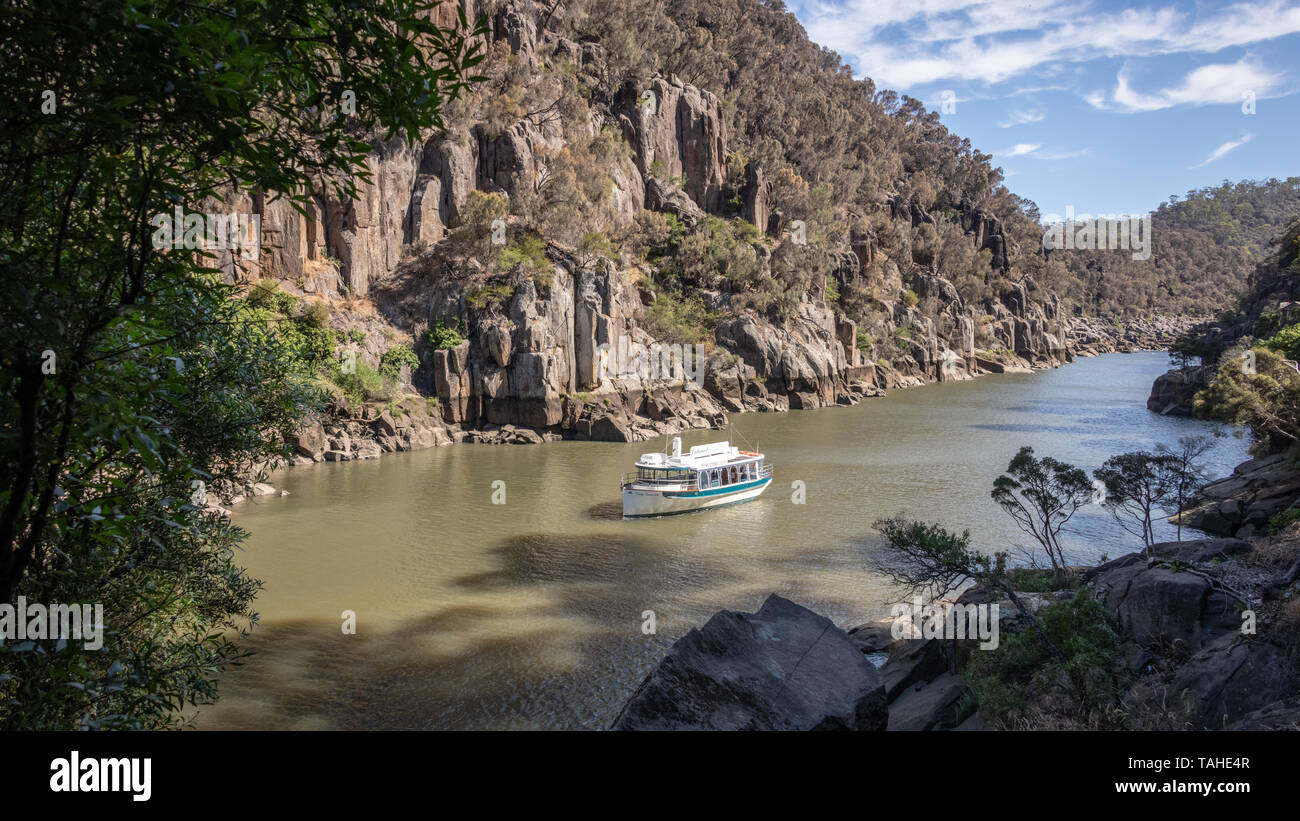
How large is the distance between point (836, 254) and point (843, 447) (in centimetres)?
4531

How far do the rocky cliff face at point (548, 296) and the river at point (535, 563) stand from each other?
4.37 m

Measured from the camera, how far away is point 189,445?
25.1 feet

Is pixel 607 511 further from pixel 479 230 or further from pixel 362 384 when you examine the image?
pixel 479 230

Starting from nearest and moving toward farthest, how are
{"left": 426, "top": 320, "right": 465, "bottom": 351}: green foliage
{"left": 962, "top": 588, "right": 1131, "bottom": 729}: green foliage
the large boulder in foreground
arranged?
the large boulder in foreground → {"left": 962, "top": 588, "right": 1131, "bottom": 729}: green foliage → {"left": 426, "top": 320, "right": 465, "bottom": 351}: green foliage

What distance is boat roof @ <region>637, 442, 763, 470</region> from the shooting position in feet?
102

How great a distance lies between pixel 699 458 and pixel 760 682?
24.2 m

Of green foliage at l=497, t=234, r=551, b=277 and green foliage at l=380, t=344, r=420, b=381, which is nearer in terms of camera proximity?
green foliage at l=380, t=344, r=420, b=381

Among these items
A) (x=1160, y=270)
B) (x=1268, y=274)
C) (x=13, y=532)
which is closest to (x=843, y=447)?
(x=13, y=532)

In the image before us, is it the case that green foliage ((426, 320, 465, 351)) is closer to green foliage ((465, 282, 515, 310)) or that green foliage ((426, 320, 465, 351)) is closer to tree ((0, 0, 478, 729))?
green foliage ((465, 282, 515, 310))

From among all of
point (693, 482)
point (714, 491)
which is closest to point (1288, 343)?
point (714, 491)

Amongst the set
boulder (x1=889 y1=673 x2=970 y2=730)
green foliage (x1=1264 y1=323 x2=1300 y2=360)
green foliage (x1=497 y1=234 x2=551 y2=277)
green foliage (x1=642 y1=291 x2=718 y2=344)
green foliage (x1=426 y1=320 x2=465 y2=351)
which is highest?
green foliage (x1=497 y1=234 x2=551 y2=277)

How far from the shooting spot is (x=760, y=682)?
8531 mm

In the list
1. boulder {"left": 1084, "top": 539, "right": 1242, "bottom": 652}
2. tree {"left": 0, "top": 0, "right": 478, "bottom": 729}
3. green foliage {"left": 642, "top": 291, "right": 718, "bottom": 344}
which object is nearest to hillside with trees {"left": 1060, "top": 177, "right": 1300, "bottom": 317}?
green foliage {"left": 642, "top": 291, "right": 718, "bottom": 344}

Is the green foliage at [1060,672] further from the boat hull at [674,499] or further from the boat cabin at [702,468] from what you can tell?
the boat cabin at [702,468]
